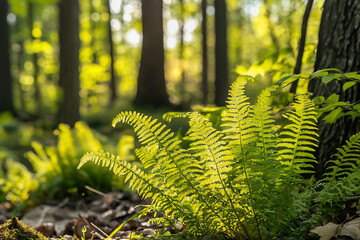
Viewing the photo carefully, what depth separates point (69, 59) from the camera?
7.91 metres

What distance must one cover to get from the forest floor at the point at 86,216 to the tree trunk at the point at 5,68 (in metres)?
12.3

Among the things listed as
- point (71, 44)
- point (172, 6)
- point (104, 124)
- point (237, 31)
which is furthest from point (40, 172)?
point (237, 31)

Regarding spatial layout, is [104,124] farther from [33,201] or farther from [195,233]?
[195,233]

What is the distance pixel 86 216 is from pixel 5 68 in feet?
47.1

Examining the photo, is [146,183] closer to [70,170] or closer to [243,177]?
[243,177]

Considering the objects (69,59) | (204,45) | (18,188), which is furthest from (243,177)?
(204,45)

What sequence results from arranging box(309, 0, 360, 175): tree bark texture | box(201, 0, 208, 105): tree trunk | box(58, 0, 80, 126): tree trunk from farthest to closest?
box(201, 0, 208, 105): tree trunk, box(58, 0, 80, 126): tree trunk, box(309, 0, 360, 175): tree bark texture

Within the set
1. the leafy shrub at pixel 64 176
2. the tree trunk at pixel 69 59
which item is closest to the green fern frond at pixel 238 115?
the leafy shrub at pixel 64 176

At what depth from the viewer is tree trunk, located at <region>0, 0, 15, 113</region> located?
14.6 meters

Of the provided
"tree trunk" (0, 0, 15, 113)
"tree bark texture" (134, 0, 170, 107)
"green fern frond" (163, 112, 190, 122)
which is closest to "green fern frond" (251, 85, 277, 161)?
"green fern frond" (163, 112, 190, 122)

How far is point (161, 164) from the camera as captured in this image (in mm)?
1591

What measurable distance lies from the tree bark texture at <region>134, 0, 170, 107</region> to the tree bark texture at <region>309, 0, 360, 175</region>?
850cm

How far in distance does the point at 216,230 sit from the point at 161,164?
404 mm

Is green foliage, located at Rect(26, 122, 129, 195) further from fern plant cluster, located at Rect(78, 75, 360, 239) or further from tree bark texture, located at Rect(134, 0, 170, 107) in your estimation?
tree bark texture, located at Rect(134, 0, 170, 107)
